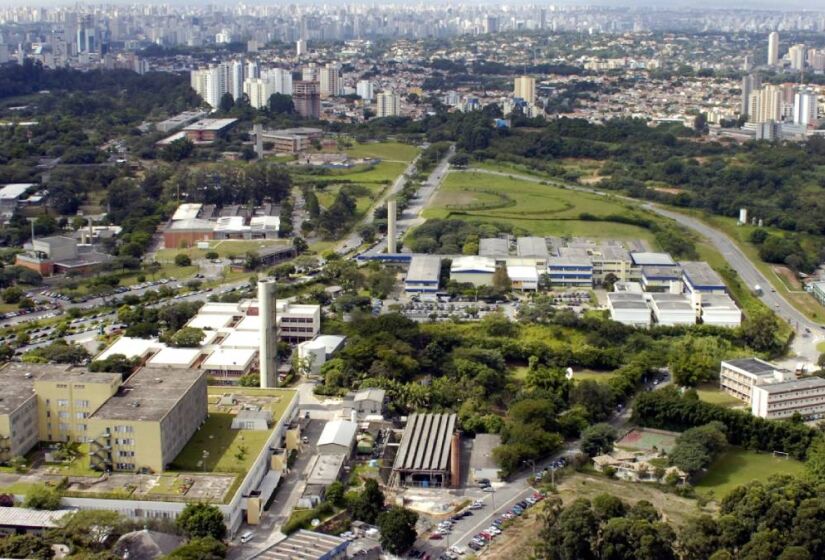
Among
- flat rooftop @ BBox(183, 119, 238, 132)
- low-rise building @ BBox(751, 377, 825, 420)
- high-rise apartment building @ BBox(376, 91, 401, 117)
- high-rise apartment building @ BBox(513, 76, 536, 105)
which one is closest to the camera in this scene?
low-rise building @ BBox(751, 377, 825, 420)

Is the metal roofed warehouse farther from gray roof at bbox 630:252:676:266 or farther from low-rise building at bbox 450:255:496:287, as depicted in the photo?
gray roof at bbox 630:252:676:266

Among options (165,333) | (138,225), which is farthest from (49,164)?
(165,333)

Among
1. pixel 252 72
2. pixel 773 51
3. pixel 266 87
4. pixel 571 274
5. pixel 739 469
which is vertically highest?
pixel 773 51

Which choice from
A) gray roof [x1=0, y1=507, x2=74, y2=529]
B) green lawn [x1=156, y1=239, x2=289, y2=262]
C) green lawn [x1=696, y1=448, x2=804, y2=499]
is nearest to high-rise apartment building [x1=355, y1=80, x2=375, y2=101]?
green lawn [x1=156, y1=239, x2=289, y2=262]

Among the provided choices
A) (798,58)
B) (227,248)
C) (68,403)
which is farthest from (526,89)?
(68,403)

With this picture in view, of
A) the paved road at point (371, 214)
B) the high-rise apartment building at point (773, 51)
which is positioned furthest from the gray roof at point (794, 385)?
the high-rise apartment building at point (773, 51)

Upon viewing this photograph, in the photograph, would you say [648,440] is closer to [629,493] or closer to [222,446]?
[629,493]

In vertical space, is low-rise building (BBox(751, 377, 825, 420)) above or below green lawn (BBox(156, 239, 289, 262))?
below
